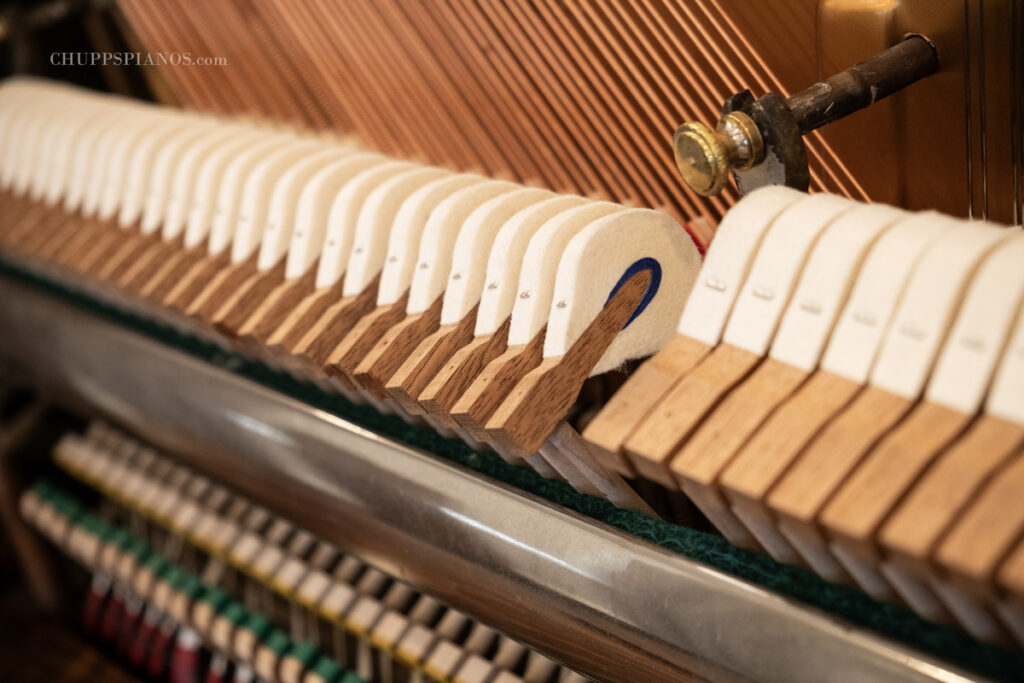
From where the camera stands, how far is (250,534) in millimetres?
2779

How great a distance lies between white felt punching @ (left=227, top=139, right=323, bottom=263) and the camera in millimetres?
2186

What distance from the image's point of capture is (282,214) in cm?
211

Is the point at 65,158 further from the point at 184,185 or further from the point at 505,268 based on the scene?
the point at 505,268

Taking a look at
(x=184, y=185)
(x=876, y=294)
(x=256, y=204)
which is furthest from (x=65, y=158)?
(x=876, y=294)

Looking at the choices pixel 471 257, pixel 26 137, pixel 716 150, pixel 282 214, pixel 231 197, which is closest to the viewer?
pixel 716 150

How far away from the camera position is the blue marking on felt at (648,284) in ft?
5.05

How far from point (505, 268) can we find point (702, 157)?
39 centimetres

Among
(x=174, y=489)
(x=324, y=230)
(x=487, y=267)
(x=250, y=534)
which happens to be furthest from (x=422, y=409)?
(x=174, y=489)

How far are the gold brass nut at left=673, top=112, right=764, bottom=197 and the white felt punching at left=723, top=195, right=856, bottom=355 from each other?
0.31 feet

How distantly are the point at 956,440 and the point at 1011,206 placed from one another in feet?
2.06

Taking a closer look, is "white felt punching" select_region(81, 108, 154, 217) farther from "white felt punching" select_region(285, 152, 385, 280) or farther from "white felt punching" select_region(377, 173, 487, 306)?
"white felt punching" select_region(377, 173, 487, 306)

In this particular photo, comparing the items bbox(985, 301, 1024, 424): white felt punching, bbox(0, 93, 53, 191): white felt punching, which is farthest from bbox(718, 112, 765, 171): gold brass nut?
bbox(0, 93, 53, 191): white felt punching

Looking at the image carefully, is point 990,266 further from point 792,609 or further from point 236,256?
point 236,256

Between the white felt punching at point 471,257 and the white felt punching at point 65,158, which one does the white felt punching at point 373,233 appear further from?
the white felt punching at point 65,158
